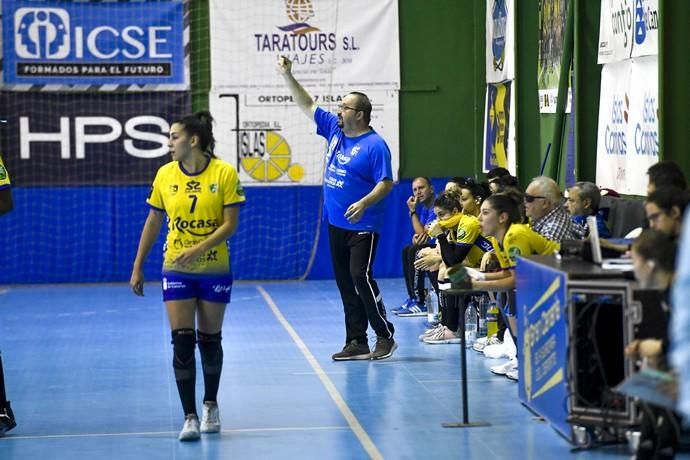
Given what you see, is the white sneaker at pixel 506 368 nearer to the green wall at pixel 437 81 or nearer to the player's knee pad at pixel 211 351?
the player's knee pad at pixel 211 351

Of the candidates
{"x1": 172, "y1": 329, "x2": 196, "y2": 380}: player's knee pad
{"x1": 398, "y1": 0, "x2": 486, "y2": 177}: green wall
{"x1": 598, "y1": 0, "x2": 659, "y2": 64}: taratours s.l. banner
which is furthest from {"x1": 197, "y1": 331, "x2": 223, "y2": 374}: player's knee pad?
{"x1": 398, "y1": 0, "x2": 486, "y2": 177}: green wall

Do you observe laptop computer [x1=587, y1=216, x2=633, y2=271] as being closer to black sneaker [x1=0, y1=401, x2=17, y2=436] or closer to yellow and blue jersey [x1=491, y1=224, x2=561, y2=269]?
yellow and blue jersey [x1=491, y1=224, x2=561, y2=269]

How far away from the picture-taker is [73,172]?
15641 millimetres

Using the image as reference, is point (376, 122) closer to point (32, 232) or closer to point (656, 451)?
point (32, 232)

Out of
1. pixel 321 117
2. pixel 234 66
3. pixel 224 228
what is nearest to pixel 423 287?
pixel 321 117

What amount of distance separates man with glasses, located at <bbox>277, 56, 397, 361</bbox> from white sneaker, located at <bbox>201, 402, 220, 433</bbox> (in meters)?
2.49

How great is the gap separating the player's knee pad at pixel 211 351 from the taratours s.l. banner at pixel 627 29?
15.7 ft

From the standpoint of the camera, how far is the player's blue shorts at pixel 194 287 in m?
6.46

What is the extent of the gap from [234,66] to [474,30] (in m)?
3.31

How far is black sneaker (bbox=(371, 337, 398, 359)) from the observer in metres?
9.19

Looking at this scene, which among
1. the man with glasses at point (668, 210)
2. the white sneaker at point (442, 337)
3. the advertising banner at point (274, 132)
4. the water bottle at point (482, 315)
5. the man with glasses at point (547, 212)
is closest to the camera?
the man with glasses at point (668, 210)

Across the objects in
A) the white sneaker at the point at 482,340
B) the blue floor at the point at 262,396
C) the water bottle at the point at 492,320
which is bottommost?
the blue floor at the point at 262,396

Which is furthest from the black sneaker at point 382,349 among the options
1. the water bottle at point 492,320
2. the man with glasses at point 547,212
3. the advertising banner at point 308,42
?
the advertising banner at point 308,42

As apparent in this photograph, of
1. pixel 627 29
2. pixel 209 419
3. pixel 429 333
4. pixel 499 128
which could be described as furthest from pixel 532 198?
pixel 499 128
